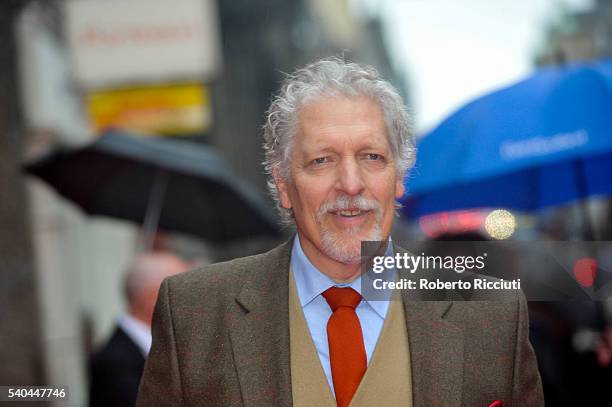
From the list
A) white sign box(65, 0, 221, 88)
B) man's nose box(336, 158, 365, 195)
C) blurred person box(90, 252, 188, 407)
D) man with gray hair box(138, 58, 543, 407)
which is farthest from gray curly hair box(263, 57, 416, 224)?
white sign box(65, 0, 221, 88)

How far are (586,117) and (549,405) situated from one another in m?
1.25

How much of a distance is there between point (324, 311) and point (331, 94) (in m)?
0.58

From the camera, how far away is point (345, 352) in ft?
7.56

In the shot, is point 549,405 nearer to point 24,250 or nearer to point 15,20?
point 24,250

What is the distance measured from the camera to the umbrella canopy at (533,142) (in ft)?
12.0

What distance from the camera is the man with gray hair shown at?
226 centimetres

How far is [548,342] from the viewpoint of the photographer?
3.99m

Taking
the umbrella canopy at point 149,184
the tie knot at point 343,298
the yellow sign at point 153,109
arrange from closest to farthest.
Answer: the tie knot at point 343,298, the umbrella canopy at point 149,184, the yellow sign at point 153,109

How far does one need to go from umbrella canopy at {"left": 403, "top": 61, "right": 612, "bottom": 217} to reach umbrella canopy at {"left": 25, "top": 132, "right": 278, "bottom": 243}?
3.81 ft

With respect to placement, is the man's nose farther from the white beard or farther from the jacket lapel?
the jacket lapel

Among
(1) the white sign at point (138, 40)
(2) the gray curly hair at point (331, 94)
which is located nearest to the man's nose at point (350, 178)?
(2) the gray curly hair at point (331, 94)

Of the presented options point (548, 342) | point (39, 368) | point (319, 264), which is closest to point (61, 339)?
point (39, 368)

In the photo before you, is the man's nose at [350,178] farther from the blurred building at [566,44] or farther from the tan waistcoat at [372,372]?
the blurred building at [566,44]

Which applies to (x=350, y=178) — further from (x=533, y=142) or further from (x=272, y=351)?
(x=533, y=142)
